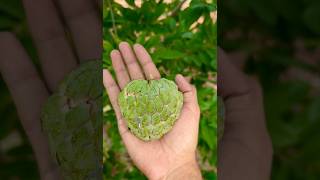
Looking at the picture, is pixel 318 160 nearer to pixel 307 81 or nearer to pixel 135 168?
pixel 307 81

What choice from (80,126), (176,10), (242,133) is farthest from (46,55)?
(242,133)

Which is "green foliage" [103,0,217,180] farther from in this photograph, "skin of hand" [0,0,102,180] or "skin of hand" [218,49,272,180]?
"skin of hand" [0,0,102,180]

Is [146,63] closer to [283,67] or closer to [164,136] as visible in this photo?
[164,136]

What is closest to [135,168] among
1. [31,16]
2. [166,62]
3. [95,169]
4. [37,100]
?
[95,169]

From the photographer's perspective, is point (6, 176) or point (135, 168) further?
point (6, 176)

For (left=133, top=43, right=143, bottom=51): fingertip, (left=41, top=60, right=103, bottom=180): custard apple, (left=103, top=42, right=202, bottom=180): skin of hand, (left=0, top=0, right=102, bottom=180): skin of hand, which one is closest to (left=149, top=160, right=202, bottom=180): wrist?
(left=103, top=42, right=202, bottom=180): skin of hand

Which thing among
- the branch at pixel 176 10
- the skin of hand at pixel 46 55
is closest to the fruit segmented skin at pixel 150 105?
the branch at pixel 176 10
